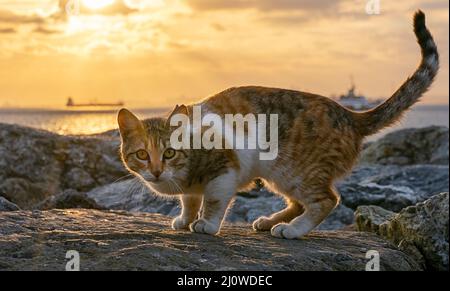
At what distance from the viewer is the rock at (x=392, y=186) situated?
29.3 ft

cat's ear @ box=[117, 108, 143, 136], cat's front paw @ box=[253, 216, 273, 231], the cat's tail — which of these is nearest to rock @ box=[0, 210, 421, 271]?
cat's front paw @ box=[253, 216, 273, 231]

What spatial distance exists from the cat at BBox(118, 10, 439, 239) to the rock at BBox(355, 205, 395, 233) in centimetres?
69

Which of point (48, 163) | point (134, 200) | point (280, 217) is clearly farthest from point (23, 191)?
point (280, 217)

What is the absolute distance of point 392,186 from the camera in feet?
30.8

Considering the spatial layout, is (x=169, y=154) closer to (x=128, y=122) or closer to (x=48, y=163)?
(x=128, y=122)

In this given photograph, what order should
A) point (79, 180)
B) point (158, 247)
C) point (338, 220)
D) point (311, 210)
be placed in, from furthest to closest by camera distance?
point (79, 180) < point (338, 220) < point (311, 210) < point (158, 247)

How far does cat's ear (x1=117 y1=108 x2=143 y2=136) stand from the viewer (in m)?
6.17

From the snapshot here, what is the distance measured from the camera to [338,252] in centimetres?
548

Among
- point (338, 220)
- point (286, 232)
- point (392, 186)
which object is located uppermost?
point (392, 186)

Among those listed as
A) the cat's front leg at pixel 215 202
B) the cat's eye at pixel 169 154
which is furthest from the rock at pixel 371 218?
the cat's eye at pixel 169 154

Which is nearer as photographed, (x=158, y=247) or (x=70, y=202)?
(x=158, y=247)

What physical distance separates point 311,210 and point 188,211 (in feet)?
4.04

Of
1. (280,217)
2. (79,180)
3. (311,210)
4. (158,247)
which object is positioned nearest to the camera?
(158,247)
